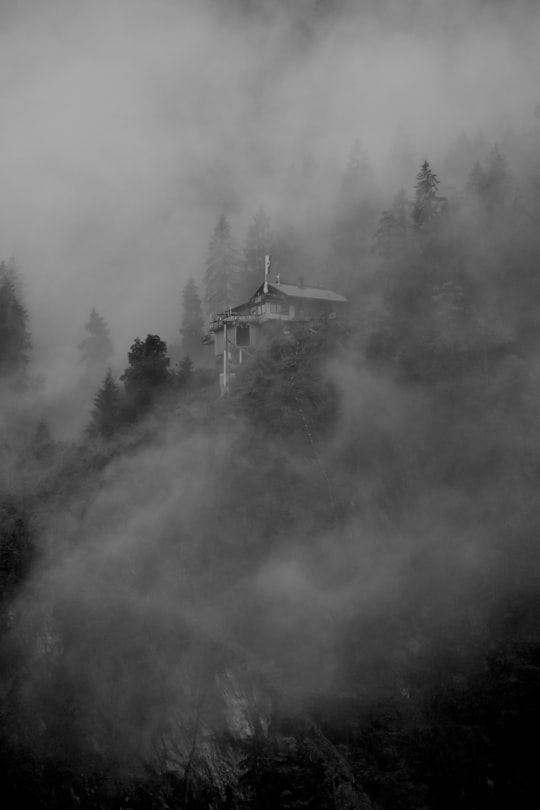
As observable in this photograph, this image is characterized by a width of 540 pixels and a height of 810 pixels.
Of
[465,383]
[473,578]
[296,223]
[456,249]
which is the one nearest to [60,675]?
[473,578]

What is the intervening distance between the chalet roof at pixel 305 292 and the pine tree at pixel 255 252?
13.2 metres

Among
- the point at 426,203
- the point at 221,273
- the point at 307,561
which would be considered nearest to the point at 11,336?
the point at 221,273

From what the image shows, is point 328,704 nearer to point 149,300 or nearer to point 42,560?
point 42,560

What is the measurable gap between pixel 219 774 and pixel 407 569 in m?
19.4

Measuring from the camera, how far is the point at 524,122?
314 ft

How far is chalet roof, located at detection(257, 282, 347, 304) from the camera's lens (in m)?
61.5

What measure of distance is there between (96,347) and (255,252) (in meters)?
25.7

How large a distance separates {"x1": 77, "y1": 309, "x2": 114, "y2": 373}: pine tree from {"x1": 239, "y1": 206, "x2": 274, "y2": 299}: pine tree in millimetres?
19337

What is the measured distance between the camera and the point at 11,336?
221 feet

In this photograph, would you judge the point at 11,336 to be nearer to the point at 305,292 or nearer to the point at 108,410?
the point at 108,410

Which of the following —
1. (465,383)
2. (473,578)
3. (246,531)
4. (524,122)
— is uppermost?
(524,122)

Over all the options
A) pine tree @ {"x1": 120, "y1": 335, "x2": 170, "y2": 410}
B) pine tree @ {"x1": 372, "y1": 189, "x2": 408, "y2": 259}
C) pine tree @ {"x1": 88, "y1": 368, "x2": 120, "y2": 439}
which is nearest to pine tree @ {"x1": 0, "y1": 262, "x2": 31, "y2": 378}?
pine tree @ {"x1": 88, "y1": 368, "x2": 120, "y2": 439}

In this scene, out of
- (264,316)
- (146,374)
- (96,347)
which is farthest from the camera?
(96,347)

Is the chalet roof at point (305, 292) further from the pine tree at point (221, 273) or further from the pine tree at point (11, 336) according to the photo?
the pine tree at point (11, 336)
